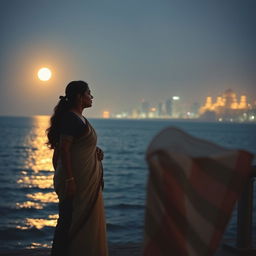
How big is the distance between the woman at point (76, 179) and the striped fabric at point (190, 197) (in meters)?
1.67

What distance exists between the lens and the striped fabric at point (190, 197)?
1771mm

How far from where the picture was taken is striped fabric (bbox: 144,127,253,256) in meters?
1.77

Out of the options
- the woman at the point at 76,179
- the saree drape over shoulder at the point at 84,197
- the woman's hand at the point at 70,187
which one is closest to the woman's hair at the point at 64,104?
the woman at the point at 76,179

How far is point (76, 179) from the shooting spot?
3475mm

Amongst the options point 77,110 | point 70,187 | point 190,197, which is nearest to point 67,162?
point 70,187

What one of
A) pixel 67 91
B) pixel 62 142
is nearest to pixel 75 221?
pixel 62 142

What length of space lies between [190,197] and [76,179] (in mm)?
1858

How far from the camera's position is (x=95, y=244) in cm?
359

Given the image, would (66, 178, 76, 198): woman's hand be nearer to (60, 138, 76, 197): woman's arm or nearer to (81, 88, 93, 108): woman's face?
(60, 138, 76, 197): woman's arm

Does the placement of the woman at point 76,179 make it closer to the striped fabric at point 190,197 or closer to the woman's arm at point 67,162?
the woman's arm at point 67,162

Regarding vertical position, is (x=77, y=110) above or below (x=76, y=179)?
above

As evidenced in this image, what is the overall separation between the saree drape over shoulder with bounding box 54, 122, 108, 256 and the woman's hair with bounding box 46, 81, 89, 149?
0.26 meters

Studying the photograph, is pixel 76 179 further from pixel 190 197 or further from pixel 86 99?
pixel 190 197

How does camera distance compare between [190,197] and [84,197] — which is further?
[84,197]
